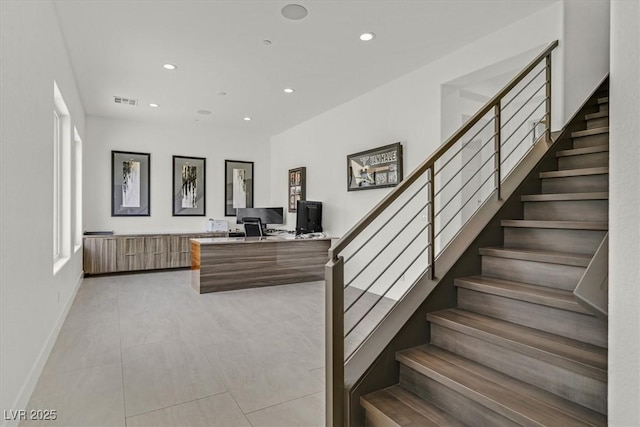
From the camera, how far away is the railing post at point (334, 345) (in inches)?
73.5

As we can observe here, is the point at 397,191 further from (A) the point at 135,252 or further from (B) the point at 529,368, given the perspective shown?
(A) the point at 135,252

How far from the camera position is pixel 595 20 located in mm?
3309

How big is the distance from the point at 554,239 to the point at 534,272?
325 mm

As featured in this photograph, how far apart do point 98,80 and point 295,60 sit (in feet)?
9.46

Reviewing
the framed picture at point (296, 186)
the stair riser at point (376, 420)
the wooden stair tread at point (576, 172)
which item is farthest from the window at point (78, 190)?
→ the wooden stair tread at point (576, 172)

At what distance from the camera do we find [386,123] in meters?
5.19

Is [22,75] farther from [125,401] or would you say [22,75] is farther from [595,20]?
[595,20]

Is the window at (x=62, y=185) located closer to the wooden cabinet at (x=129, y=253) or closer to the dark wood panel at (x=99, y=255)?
the dark wood panel at (x=99, y=255)

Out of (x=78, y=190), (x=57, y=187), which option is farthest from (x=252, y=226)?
(x=57, y=187)

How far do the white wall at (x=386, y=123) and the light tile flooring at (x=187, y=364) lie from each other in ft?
7.01

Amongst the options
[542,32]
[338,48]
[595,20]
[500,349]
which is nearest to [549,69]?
[542,32]

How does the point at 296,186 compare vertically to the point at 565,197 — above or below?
above

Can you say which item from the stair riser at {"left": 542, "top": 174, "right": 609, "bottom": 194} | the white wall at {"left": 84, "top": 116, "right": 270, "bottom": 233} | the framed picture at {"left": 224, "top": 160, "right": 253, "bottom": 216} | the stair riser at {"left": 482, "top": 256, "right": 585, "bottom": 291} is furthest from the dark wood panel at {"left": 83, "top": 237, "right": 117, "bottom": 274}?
the stair riser at {"left": 542, "top": 174, "right": 609, "bottom": 194}

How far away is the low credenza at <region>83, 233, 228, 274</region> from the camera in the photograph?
648 centimetres
